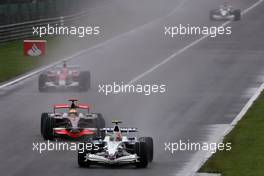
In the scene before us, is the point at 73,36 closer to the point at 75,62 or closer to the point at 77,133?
the point at 75,62

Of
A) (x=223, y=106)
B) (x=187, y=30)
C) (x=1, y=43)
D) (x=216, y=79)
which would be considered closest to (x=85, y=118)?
(x=223, y=106)

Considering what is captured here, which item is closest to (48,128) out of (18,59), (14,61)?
(14,61)

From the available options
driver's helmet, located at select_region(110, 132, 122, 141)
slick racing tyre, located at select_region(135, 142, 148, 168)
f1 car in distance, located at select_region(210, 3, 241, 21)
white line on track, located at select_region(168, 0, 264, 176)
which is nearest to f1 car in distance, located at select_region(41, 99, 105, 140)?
white line on track, located at select_region(168, 0, 264, 176)

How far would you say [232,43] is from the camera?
6588 cm

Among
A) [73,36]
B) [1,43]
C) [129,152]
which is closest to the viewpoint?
[129,152]

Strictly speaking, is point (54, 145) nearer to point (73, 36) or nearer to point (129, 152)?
point (129, 152)

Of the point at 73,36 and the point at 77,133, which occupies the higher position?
the point at 73,36

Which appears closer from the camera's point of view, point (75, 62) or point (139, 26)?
point (75, 62)

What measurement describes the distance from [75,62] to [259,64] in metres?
9.18

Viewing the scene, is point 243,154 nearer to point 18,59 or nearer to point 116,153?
point 116,153

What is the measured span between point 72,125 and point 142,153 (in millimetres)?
4546

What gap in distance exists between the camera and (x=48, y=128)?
99.9 feet

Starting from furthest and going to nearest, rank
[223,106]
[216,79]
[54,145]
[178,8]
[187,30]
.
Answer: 1. [178,8]
2. [187,30]
3. [216,79]
4. [223,106]
5. [54,145]

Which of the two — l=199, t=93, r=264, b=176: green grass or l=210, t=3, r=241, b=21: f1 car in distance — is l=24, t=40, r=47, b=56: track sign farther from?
l=210, t=3, r=241, b=21: f1 car in distance
